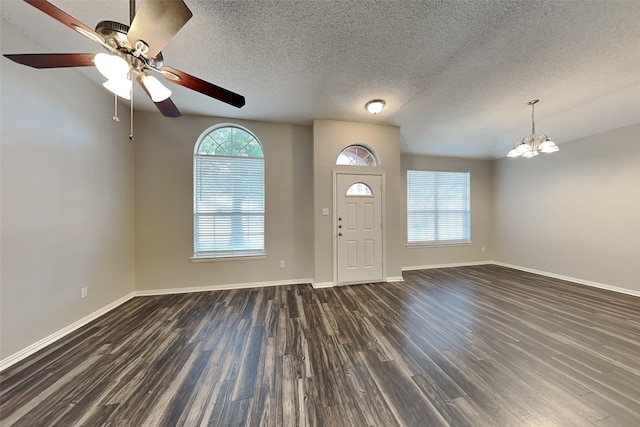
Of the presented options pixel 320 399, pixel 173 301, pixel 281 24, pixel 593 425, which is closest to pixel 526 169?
pixel 593 425

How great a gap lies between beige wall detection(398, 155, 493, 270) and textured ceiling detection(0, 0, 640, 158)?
1608mm

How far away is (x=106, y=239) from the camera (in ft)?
9.06

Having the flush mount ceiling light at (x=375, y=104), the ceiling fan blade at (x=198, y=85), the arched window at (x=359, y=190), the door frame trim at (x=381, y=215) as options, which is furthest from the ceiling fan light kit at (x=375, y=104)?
the ceiling fan blade at (x=198, y=85)

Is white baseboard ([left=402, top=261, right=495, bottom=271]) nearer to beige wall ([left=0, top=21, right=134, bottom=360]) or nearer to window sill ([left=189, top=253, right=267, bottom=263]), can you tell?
window sill ([left=189, top=253, right=267, bottom=263])

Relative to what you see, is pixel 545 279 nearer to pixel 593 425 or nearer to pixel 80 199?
pixel 593 425

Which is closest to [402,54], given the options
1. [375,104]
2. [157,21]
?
[375,104]

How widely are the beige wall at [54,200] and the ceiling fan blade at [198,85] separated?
4.79 feet

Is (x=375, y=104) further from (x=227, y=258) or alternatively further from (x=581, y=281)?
(x=581, y=281)

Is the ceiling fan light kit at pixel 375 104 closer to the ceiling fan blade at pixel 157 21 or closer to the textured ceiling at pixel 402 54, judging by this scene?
the textured ceiling at pixel 402 54

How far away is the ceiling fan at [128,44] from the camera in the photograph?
1.15 meters

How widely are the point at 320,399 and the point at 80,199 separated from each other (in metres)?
3.19

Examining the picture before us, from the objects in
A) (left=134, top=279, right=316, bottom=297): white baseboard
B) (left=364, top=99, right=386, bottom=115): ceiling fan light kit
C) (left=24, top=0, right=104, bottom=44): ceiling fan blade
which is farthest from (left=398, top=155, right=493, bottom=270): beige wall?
(left=24, top=0, right=104, bottom=44): ceiling fan blade

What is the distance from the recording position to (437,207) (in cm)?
507

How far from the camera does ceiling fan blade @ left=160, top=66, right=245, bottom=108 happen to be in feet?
5.11
